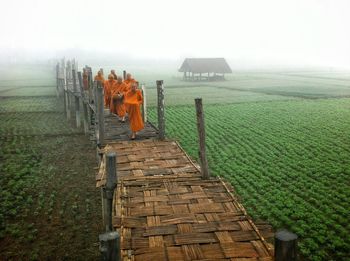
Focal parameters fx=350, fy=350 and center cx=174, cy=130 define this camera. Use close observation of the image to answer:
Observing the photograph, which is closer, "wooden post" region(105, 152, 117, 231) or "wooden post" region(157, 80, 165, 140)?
"wooden post" region(105, 152, 117, 231)

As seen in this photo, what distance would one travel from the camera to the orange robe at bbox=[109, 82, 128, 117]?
12.7 m

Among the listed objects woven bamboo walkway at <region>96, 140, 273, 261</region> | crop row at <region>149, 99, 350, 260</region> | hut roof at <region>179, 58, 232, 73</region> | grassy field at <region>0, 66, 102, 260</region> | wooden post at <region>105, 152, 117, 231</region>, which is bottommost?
grassy field at <region>0, 66, 102, 260</region>

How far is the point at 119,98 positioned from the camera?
12672 millimetres

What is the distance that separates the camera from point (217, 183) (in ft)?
20.6

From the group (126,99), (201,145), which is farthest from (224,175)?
(126,99)

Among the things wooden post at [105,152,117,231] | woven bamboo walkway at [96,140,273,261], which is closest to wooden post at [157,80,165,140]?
woven bamboo walkway at [96,140,273,261]

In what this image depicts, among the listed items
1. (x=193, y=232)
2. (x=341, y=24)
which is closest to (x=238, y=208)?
(x=193, y=232)

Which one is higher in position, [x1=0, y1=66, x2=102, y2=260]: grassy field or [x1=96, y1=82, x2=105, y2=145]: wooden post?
[x1=96, y1=82, x2=105, y2=145]: wooden post

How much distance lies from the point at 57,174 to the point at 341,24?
194 meters

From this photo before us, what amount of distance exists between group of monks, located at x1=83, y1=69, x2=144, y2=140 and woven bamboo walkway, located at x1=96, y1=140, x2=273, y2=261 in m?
3.13

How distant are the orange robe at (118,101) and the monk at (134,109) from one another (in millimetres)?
1702

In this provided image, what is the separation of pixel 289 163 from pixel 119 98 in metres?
6.24

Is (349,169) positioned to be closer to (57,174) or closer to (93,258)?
(93,258)

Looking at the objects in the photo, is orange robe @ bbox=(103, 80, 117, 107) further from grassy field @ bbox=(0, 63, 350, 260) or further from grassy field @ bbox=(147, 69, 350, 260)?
Result: grassy field @ bbox=(147, 69, 350, 260)
